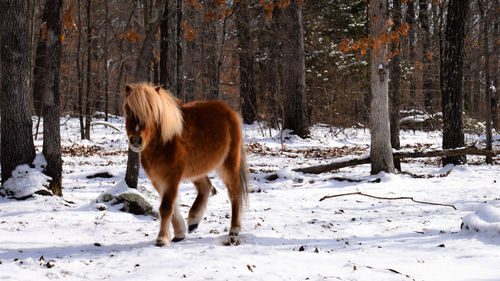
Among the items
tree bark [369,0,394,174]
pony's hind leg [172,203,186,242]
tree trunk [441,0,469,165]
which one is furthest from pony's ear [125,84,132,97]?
tree trunk [441,0,469,165]

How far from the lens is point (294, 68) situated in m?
18.3

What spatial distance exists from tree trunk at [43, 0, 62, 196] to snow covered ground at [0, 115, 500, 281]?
603mm

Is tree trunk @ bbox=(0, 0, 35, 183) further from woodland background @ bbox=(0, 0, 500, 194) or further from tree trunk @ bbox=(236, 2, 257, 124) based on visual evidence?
tree trunk @ bbox=(236, 2, 257, 124)

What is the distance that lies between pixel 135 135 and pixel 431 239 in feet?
11.9

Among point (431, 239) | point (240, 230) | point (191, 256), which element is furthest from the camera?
point (240, 230)

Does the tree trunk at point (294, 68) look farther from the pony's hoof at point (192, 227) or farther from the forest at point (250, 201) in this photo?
the pony's hoof at point (192, 227)

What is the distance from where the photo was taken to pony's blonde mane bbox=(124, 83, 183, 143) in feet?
14.1

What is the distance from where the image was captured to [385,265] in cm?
398

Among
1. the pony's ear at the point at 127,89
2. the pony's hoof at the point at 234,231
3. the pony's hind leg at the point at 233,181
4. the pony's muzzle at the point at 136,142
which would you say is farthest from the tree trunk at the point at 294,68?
the pony's muzzle at the point at 136,142

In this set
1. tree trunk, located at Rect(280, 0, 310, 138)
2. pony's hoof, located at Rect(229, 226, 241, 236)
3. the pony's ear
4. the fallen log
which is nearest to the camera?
the pony's ear

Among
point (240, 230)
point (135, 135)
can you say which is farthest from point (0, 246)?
point (240, 230)

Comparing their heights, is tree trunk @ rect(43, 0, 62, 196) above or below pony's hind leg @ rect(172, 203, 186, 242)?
above

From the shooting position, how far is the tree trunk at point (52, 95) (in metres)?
6.68

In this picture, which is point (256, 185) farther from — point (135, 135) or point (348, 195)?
point (135, 135)
